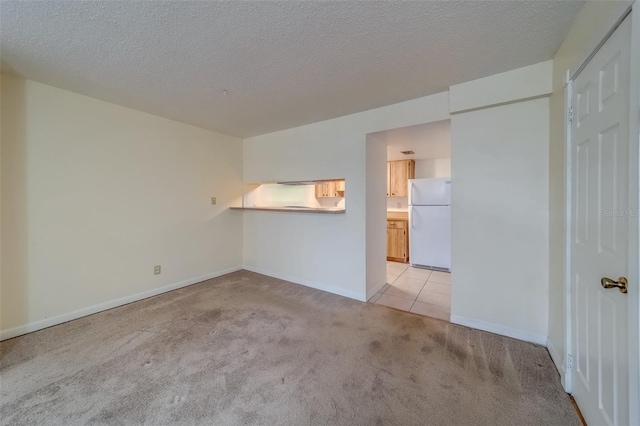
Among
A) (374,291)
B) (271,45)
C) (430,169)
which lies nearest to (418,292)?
(374,291)

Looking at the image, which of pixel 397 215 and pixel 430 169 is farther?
pixel 397 215

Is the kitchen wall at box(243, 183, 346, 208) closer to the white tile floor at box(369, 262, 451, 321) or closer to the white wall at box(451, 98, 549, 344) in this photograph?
the white tile floor at box(369, 262, 451, 321)

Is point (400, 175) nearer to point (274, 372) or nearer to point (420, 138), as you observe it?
point (420, 138)

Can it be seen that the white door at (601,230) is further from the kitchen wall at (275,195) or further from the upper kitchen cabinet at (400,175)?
the upper kitchen cabinet at (400,175)

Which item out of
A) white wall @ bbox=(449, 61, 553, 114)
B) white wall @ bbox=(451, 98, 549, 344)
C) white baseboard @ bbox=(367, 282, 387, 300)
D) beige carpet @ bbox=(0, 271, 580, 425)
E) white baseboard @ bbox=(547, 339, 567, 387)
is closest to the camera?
beige carpet @ bbox=(0, 271, 580, 425)

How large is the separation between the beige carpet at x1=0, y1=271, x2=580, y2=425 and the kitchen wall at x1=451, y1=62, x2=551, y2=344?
283mm

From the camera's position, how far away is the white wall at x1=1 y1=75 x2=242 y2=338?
223 centimetres

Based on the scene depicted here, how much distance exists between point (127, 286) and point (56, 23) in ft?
8.65

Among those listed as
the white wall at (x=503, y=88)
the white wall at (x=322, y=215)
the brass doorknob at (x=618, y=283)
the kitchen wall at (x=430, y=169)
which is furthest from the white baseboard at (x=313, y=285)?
the kitchen wall at (x=430, y=169)

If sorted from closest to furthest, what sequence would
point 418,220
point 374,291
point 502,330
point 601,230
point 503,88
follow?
point 601,230 → point 503,88 → point 502,330 → point 374,291 → point 418,220

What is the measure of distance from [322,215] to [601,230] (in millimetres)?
2636

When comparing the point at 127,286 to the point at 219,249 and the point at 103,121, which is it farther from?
the point at 103,121

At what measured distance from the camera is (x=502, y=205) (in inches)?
86.6

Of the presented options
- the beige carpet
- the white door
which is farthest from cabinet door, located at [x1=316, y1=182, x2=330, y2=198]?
the white door
